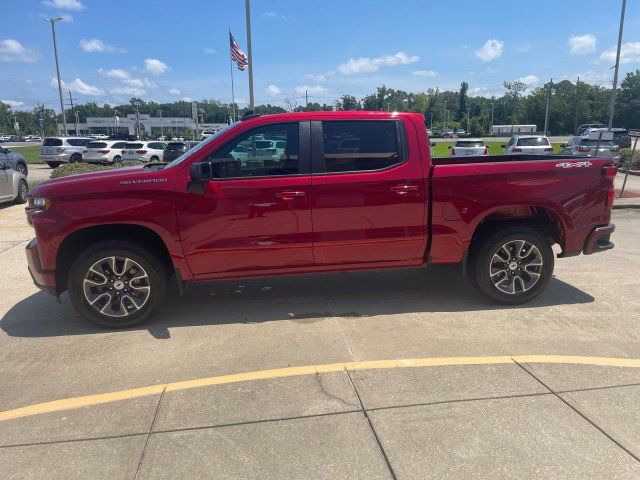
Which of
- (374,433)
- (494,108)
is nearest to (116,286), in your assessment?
(374,433)

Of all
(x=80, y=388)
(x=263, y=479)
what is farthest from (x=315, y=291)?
(x=263, y=479)

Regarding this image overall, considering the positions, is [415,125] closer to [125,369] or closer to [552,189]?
[552,189]

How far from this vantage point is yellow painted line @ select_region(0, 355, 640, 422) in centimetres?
338

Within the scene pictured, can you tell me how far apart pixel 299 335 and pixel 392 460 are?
6.07 feet

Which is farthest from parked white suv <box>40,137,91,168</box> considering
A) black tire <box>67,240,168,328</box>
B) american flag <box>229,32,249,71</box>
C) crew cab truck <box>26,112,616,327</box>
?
black tire <box>67,240,168,328</box>

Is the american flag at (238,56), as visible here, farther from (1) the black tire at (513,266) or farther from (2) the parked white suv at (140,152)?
(1) the black tire at (513,266)

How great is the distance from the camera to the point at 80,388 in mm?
3604

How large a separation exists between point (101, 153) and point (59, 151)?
255 cm

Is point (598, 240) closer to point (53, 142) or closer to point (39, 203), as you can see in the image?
point (39, 203)

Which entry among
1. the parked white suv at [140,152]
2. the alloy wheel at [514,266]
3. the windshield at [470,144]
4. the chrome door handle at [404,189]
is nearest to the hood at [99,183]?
the chrome door handle at [404,189]

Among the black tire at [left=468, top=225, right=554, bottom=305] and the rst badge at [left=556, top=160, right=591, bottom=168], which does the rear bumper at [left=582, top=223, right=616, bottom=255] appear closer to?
the black tire at [left=468, top=225, right=554, bottom=305]

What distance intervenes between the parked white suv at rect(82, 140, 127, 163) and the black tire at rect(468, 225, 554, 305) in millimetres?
27680

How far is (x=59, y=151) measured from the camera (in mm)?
28438

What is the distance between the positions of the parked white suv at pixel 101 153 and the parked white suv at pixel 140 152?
0.75 metres
